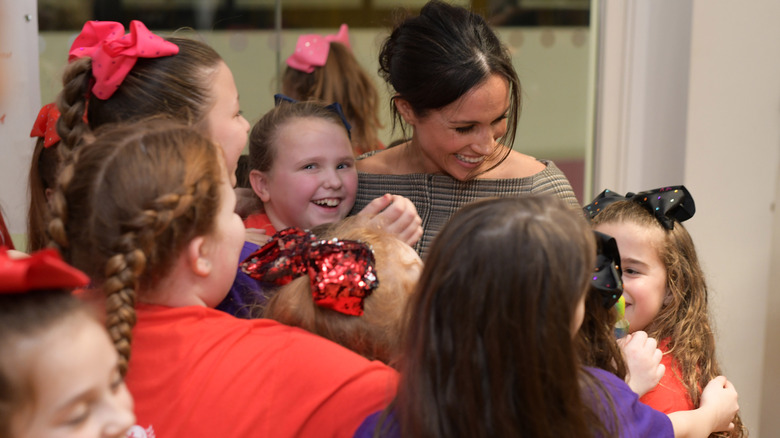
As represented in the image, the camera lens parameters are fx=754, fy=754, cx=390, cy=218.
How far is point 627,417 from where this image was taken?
107 cm

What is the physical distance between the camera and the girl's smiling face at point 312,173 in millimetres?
1803

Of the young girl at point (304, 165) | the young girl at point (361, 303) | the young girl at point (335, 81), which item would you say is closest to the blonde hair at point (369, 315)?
the young girl at point (361, 303)

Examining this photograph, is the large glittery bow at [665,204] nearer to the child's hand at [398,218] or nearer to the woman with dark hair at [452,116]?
the woman with dark hair at [452,116]

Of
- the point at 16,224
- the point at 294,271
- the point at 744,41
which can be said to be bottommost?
the point at 16,224

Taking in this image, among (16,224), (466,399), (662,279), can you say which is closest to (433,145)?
(662,279)

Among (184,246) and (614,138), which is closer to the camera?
(184,246)

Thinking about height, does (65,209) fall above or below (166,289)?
above

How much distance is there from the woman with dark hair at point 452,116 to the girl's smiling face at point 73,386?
39.3 inches

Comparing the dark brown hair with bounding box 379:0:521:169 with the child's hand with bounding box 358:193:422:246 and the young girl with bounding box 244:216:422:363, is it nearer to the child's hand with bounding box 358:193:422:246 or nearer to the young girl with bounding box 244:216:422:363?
the child's hand with bounding box 358:193:422:246

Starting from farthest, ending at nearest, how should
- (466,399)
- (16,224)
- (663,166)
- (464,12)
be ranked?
(663,166)
(16,224)
(464,12)
(466,399)

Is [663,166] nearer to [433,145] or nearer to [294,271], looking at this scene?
[433,145]

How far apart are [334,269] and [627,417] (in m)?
0.47

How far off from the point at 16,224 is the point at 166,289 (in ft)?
5.16

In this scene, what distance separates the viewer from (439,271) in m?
0.95
